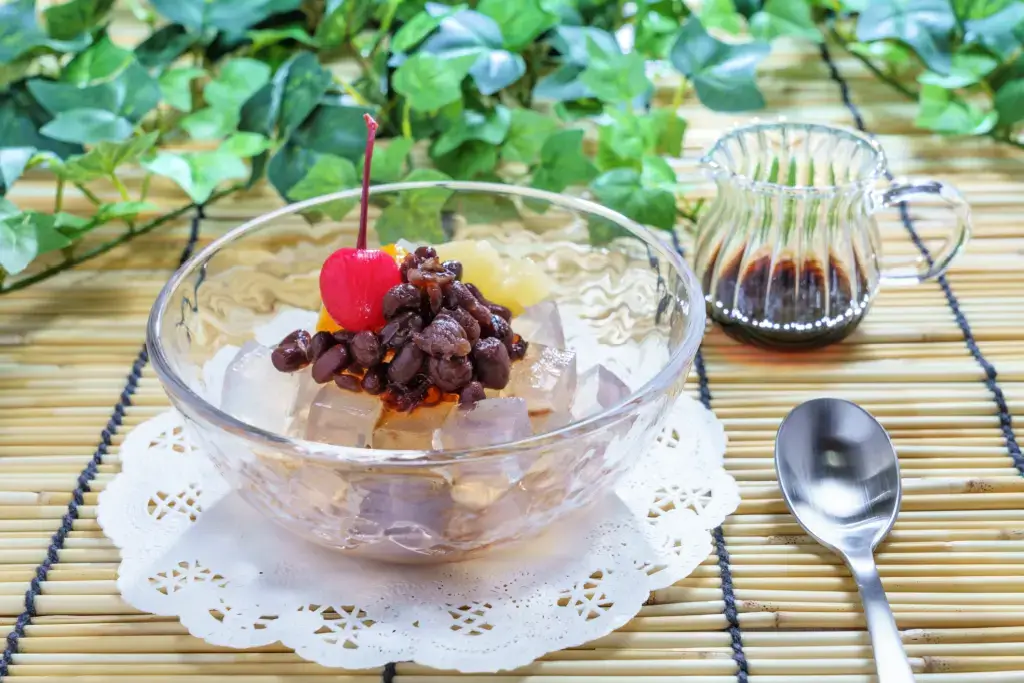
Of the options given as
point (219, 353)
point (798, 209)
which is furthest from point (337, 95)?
point (798, 209)

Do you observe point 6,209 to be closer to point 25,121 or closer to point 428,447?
point 25,121

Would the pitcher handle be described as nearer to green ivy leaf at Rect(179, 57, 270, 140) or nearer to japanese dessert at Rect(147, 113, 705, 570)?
japanese dessert at Rect(147, 113, 705, 570)

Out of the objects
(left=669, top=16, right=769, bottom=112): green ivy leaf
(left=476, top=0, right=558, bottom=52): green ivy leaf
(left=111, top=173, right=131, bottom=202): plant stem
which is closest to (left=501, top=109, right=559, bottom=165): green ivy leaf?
(left=476, top=0, right=558, bottom=52): green ivy leaf

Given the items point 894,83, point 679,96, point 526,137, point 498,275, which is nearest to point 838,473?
point 498,275

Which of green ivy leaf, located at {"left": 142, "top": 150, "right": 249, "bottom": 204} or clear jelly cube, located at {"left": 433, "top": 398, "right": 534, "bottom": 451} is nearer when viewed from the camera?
clear jelly cube, located at {"left": 433, "top": 398, "right": 534, "bottom": 451}

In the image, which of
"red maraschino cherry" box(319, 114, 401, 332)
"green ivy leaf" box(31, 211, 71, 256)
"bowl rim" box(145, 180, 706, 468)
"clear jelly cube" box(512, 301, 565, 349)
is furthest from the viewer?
"green ivy leaf" box(31, 211, 71, 256)

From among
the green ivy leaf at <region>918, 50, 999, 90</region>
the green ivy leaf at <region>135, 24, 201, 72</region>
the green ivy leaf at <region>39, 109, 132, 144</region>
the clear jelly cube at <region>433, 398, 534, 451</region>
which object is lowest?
the green ivy leaf at <region>918, 50, 999, 90</region>
